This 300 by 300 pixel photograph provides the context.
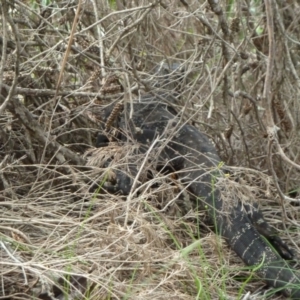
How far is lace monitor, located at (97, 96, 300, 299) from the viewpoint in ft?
12.2

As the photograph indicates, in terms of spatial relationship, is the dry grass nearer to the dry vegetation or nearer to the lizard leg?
the dry vegetation

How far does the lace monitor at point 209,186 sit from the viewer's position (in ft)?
12.2

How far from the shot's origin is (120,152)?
4.05m

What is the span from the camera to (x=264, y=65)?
15.9ft

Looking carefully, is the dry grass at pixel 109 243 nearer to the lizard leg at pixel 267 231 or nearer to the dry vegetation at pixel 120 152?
the dry vegetation at pixel 120 152

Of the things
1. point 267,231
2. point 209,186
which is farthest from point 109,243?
point 267,231

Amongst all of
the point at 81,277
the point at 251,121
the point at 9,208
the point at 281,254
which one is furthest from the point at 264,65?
the point at 81,277

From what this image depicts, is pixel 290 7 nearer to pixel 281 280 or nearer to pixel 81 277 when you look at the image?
pixel 281 280

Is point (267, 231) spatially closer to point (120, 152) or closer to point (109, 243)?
point (120, 152)

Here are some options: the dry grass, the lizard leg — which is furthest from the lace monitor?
the dry grass

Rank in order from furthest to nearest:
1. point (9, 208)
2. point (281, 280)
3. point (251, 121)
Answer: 1. point (251, 121)
2. point (9, 208)
3. point (281, 280)

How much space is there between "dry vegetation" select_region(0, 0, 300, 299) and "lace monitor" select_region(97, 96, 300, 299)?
9cm

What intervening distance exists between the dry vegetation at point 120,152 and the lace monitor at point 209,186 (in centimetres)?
9

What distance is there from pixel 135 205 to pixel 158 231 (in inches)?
7.4
